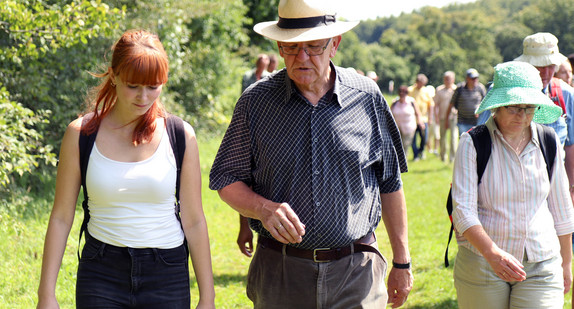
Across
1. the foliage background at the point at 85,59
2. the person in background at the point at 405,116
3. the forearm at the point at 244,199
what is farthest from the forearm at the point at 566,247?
the person in background at the point at 405,116

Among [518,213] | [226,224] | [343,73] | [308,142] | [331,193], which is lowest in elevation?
[226,224]

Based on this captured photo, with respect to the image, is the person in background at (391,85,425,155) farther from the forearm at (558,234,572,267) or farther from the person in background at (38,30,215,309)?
the person in background at (38,30,215,309)

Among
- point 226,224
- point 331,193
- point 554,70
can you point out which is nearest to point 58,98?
point 226,224

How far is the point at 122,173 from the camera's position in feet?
9.89

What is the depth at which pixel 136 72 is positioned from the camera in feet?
9.71

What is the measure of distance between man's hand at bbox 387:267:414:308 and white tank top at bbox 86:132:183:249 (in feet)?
3.86

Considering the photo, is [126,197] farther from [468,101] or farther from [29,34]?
[468,101]

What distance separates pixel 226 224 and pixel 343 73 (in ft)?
20.6

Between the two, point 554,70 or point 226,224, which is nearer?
point 554,70

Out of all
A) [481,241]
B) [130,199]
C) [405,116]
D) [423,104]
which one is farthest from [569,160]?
[423,104]

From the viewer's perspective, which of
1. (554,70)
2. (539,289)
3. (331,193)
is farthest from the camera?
(554,70)

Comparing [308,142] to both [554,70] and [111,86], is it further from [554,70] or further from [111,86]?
[554,70]

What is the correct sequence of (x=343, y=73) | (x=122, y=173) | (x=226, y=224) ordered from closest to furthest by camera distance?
1. (x=122, y=173)
2. (x=343, y=73)
3. (x=226, y=224)

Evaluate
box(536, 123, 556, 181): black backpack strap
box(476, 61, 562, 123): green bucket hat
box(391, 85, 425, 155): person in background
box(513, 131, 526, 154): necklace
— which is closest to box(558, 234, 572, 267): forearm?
box(536, 123, 556, 181): black backpack strap
